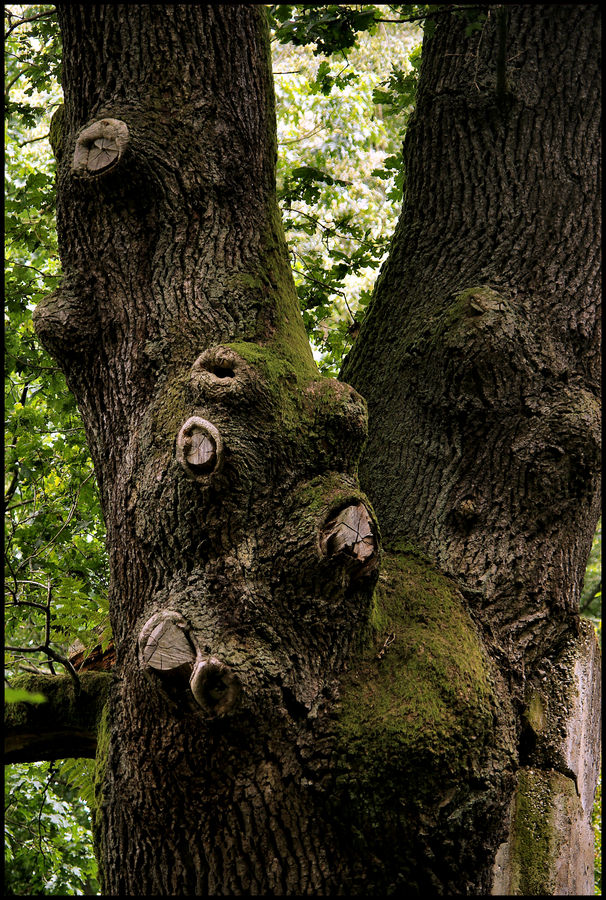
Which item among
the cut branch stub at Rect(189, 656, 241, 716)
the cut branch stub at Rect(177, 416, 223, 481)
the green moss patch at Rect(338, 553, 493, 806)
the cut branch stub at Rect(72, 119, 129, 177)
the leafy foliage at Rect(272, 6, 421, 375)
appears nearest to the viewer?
the cut branch stub at Rect(189, 656, 241, 716)

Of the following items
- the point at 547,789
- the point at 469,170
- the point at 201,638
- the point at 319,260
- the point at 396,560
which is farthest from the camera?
the point at 319,260

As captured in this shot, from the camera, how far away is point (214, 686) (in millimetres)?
2232

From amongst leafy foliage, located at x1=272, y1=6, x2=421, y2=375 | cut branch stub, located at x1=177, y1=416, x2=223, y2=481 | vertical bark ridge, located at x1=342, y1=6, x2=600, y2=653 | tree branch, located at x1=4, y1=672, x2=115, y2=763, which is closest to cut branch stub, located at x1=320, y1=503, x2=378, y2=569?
cut branch stub, located at x1=177, y1=416, x2=223, y2=481

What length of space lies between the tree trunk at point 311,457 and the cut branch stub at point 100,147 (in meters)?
0.01

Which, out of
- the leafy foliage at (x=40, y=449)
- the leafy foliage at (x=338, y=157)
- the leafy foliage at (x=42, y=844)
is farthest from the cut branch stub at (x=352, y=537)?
the leafy foliage at (x=42, y=844)

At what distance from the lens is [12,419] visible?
19.0 feet

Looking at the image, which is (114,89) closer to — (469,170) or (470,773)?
(469,170)

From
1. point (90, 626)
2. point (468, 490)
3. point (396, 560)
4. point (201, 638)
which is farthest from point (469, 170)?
point (90, 626)

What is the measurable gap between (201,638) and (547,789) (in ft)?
4.60

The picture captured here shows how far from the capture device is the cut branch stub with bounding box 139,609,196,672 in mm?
2262

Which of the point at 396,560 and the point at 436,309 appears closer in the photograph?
the point at 396,560

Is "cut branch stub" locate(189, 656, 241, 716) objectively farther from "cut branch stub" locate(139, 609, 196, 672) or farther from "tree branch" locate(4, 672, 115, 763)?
"tree branch" locate(4, 672, 115, 763)

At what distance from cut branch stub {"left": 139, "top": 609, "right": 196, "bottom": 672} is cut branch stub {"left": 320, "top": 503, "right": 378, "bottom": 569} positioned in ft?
1.65

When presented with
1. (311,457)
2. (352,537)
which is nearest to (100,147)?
(311,457)
